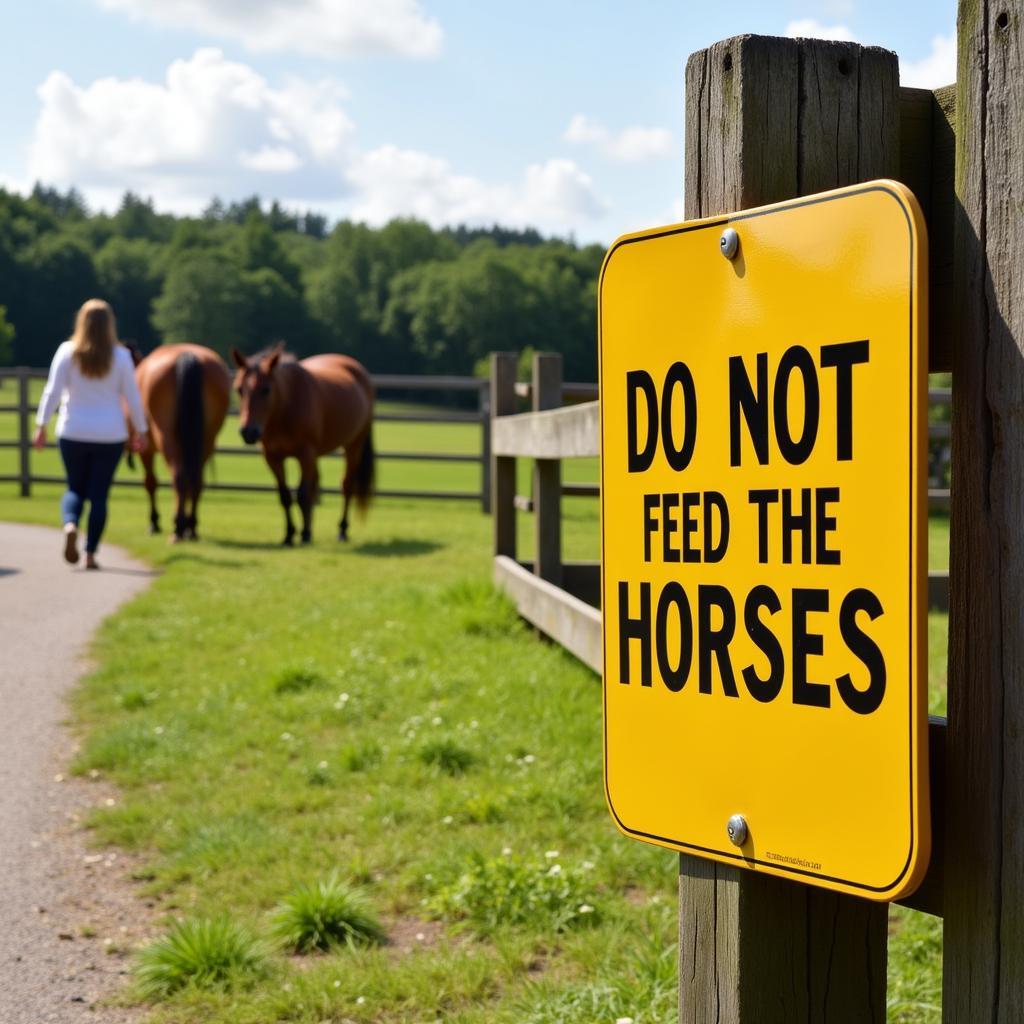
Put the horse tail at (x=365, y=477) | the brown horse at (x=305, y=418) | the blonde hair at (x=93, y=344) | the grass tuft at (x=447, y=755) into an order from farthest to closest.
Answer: the horse tail at (x=365, y=477) < the brown horse at (x=305, y=418) < the blonde hair at (x=93, y=344) < the grass tuft at (x=447, y=755)

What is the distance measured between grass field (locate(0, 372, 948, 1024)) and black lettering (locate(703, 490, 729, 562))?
4.32ft

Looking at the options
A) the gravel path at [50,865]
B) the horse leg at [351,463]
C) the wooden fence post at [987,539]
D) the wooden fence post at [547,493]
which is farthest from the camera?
the horse leg at [351,463]

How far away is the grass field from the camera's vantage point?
2.92 metres

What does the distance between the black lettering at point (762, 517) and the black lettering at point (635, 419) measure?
196 millimetres

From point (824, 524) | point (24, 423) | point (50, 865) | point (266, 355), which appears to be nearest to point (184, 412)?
point (266, 355)

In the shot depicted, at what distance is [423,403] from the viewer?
8575cm

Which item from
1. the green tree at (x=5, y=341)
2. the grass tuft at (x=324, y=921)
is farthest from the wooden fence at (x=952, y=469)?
the green tree at (x=5, y=341)

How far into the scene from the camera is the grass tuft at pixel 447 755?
4.59 meters

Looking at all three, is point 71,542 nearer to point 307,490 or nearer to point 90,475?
point 90,475

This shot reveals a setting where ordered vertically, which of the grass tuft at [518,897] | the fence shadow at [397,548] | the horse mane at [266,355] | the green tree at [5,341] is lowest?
the grass tuft at [518,897]

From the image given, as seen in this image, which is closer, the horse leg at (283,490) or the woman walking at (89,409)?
the woman walking at (89,409)

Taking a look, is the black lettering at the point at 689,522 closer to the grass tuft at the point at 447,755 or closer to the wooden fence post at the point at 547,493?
the grass tuft at the point at 447,755

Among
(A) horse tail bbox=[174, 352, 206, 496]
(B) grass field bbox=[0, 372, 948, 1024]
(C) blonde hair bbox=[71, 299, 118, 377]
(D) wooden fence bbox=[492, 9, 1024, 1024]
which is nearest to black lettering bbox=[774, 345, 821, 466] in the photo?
(D) wooden fence bbox=[492, 9, 1024, 1024]

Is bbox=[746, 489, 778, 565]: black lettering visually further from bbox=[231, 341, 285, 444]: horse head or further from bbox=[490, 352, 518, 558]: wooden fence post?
bbox=[231, 341, 285, 444]: horse head
